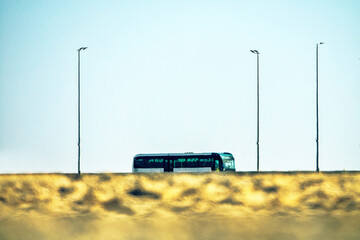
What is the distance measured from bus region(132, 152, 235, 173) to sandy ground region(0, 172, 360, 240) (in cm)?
1723

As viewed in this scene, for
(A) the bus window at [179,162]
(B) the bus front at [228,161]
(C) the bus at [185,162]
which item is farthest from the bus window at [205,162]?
(A) the bus window at [179,162]

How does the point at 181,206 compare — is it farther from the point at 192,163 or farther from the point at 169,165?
the point at 169,165

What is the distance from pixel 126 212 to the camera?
30469 mm

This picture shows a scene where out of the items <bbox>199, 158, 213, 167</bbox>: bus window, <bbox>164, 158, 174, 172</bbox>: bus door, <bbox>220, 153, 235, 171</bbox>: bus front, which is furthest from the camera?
<bbox>164, 158, 174, 172</bbox>: bus door

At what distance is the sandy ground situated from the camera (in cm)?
2764

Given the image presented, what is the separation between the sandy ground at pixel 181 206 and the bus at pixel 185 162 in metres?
17.2

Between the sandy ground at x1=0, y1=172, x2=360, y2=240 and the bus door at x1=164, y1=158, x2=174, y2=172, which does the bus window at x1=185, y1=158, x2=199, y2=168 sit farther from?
the sandy ground at x1=0, y1=172, x2=360, y2=240

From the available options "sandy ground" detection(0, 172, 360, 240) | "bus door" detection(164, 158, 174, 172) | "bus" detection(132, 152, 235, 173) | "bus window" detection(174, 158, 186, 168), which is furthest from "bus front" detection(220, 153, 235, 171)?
"sandy ground" detection(0, 172, 360, 240)

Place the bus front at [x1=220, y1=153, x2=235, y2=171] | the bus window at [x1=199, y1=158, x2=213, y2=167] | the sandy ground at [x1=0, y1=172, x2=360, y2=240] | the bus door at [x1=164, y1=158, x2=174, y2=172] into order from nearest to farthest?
the sandy ground at [x1=0, y1=172, x2=360, y2=240] → the bus window at [x1=199, y1=158, x2=213, y2=167] → the bus front at [x1=220, y1=153, x2=235, y2=171] → the bus door at [x1=164, y1=158, x2=174, y2=172]

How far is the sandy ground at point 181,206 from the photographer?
27641 millimetres

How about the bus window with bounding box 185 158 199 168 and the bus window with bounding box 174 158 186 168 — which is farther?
the bus window with bounding box 174 158 186 168

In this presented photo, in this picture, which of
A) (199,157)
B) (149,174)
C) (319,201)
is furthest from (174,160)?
(319,201)

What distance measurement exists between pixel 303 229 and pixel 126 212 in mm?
7951

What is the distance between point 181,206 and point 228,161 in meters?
21.3
